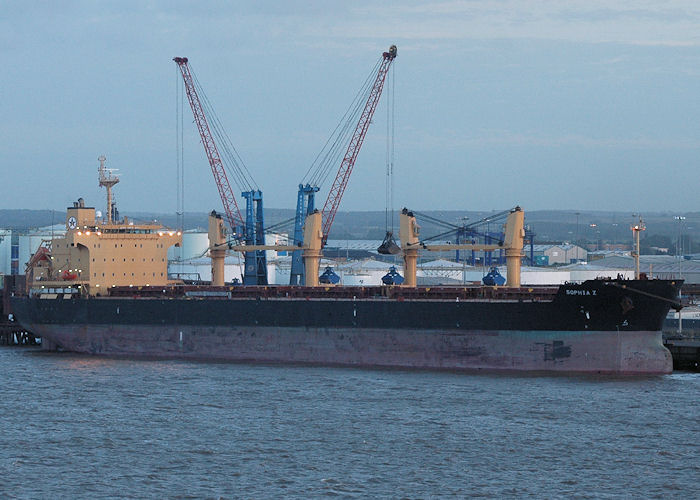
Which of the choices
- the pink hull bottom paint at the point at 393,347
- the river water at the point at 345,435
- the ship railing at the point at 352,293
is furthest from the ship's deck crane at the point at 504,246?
the river water at the point at 345,435

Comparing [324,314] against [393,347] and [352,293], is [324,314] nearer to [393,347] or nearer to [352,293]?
[352,293]

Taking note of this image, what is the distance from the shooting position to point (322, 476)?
2655 centimetres

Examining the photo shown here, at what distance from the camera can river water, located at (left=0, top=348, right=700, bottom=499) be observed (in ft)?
85.0

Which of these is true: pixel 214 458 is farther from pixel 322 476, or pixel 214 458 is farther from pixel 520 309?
pixel 520 309

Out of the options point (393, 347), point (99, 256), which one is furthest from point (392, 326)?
point (99, 256)

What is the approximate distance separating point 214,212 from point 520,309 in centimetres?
1624

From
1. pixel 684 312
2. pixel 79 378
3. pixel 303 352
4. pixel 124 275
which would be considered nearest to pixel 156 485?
pixel 79 378

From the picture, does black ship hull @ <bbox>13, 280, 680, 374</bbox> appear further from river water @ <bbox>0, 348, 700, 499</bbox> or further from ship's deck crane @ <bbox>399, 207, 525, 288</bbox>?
ship's deck crane @ <bbox>399, 207, 525, 288</bbox>

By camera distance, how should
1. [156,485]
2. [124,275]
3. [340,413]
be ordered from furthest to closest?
[124,275] < [340,413] < [156,485]

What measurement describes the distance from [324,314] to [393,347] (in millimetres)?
2873

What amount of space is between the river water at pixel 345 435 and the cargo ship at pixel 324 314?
172cm

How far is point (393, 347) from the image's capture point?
137 ft

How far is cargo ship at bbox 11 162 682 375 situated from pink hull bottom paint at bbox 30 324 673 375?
37 millimetres

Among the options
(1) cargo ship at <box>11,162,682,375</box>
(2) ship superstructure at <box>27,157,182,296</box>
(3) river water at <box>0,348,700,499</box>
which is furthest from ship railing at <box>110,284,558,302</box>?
(3) river water at <box>0,348,700,499</box>
